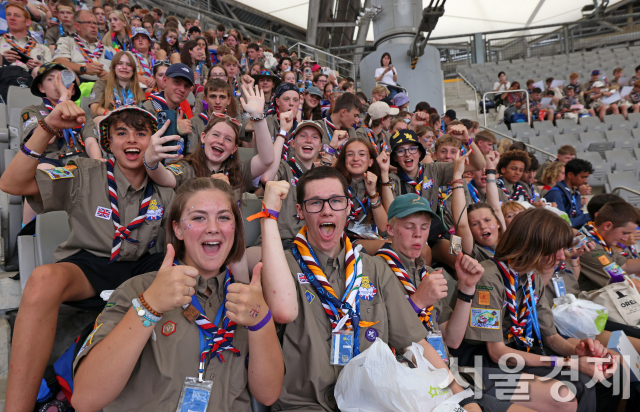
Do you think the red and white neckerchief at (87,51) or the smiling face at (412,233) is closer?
the smiling face at (412,233)

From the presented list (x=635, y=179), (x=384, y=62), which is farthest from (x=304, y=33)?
(x=635, y=179)

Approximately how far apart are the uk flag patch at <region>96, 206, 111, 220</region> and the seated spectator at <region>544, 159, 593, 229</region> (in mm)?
5094

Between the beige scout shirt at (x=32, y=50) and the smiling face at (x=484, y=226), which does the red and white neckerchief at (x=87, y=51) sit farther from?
the smiling face at (x=484, y=226)

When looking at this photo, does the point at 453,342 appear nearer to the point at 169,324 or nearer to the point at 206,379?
the point at 206,379

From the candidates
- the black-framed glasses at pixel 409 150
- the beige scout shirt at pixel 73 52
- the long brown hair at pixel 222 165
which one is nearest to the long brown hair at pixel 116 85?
the long brown hair at pixel 222 165

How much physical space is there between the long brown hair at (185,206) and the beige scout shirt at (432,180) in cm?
214

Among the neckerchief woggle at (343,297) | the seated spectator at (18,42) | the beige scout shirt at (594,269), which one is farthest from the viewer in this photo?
the seated spectator at (18,42)

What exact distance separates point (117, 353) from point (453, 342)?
1.75 meters

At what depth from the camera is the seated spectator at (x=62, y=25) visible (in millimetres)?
5746

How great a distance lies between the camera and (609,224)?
147 inches

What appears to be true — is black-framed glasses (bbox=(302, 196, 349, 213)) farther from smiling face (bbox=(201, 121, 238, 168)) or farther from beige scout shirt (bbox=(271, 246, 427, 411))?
smiling face (bbox=(201, 121, 238, 168))

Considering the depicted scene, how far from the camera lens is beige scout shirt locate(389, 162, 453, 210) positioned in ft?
12.0

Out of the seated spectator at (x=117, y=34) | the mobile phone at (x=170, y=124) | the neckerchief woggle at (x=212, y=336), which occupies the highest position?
the seated spectator at (x=117, y=34)

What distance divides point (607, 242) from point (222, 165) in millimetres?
3510
